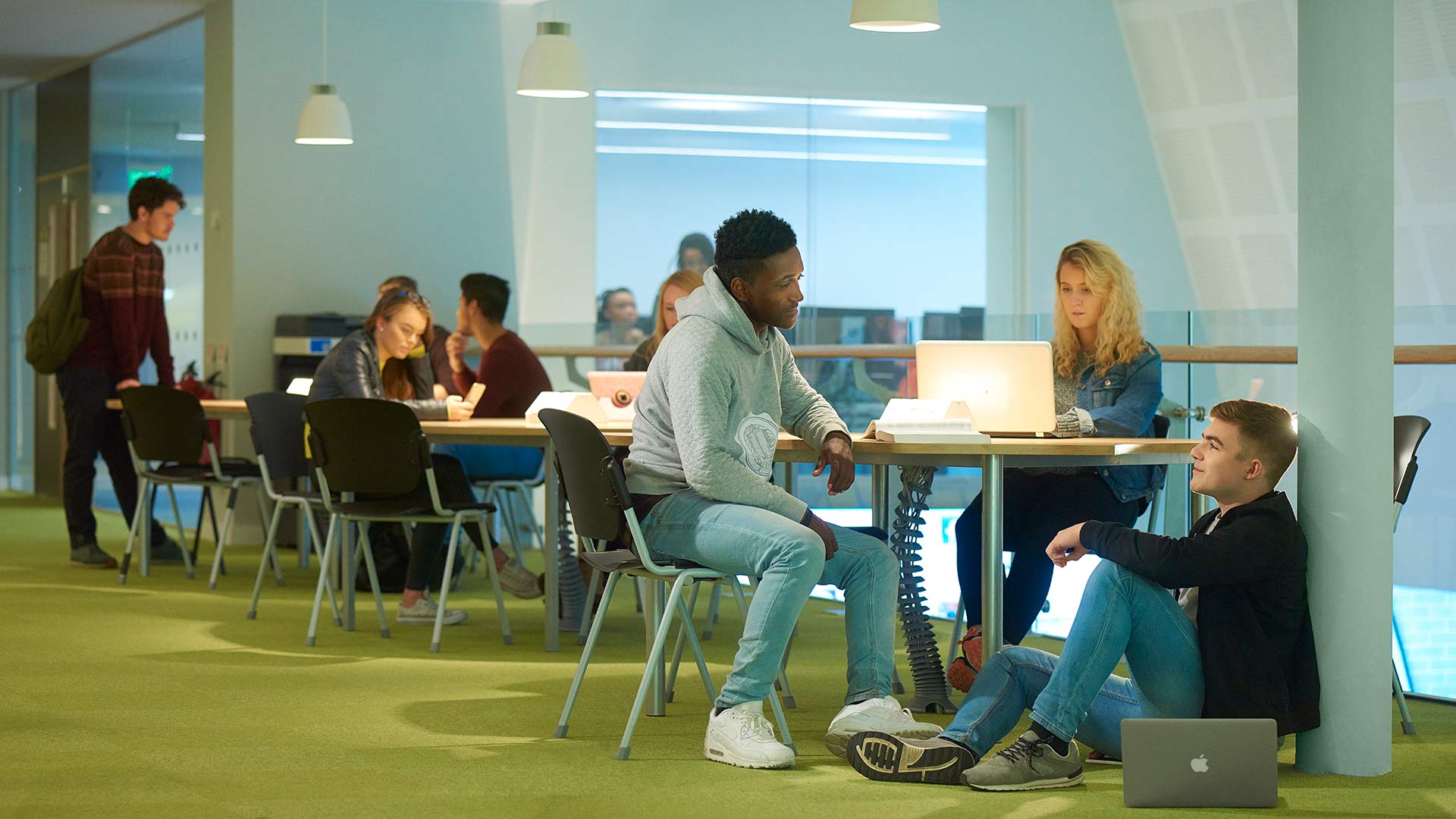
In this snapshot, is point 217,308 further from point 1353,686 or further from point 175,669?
point 1353,686

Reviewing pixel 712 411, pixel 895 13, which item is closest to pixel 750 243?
pixel 712 411

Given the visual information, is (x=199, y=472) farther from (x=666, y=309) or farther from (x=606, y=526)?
(x=606, y=526)

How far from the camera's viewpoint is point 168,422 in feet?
23.6

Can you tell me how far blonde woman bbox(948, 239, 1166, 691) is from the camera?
477 cm

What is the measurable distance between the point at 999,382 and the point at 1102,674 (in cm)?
119

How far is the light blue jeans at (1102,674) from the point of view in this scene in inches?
136

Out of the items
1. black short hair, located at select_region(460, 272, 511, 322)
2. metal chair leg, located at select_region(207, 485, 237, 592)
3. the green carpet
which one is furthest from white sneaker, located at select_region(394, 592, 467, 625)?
metal chair leg, located at select_region(207, 485, 237, 592)

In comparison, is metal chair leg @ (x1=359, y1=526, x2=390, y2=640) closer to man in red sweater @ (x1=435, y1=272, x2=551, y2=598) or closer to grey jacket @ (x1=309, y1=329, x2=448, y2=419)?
grey jacket @ (x1=309, y1=329, x2=448, y2=419)

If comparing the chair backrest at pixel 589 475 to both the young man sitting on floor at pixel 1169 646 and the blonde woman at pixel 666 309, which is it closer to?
the young man sitting on floor at pixel 1169 646

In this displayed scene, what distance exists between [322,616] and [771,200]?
21.1ft

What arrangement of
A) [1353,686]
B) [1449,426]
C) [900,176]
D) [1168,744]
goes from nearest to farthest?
1. [1168,744]
2. [1353,686]
3. [1449,426]
4. [900,176]

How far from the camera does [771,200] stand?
1201 centimetres

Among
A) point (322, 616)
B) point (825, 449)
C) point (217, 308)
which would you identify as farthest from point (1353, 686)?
point (217, 308)

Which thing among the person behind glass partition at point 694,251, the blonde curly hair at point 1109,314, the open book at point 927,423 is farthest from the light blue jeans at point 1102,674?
the person behind glass partition at point 694,251
